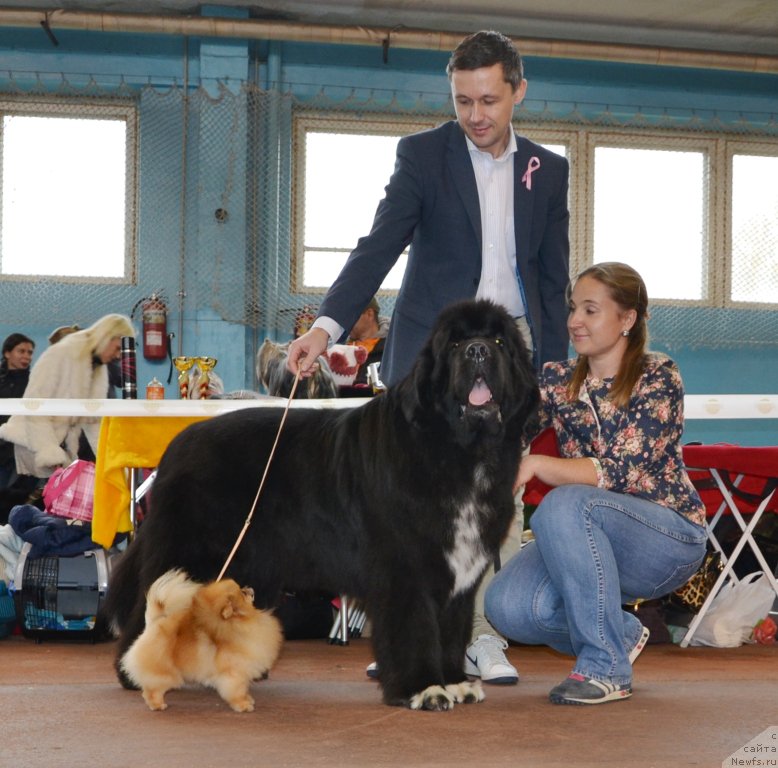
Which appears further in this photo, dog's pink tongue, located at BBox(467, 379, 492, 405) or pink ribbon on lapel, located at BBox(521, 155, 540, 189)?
pink ribbon on lapel, located at BBox(521, 155, 540, 189)

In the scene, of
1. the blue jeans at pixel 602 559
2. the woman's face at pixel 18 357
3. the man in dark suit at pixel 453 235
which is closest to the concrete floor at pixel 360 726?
the blue jeans at pixel 602 559

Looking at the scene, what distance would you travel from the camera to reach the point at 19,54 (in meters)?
8.34

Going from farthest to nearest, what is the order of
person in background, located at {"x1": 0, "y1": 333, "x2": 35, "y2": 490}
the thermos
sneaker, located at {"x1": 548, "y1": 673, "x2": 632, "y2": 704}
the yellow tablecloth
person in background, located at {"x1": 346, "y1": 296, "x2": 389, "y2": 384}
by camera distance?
person in background, located at {"x1": 0, "y1": 333, "x2": 35, "y2": 490} → person in background, located at {"x1": 346, "y1": 296, "x2": 389, "y2": 384} → the thermos → the yellow tablecloth → sneaker, located at {"x1": 548, "y1": 673, "x2": 632, "y2": 704}

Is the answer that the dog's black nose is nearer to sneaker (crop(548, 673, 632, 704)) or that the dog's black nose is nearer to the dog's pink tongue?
the dog's pink tongue

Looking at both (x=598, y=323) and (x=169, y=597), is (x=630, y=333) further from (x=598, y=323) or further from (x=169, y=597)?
(x=169, y=597)

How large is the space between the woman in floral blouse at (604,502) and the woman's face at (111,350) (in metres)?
3.82

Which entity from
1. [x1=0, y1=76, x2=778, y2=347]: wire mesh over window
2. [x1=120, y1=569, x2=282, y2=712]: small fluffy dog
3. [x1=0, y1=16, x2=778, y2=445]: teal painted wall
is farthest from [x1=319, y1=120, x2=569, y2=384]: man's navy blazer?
[x1=0, y1=16, x2=778, y2=445]: teal painted wall

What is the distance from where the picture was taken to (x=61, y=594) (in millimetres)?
4305

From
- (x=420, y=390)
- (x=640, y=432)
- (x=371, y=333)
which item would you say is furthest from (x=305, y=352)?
(x=371, y=333)

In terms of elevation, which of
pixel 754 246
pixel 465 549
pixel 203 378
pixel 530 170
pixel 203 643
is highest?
pixel 754 246

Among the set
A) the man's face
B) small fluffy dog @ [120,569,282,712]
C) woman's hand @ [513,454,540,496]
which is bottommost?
small fluffy dog @ [120,569,282,712]

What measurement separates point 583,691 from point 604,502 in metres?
0.48

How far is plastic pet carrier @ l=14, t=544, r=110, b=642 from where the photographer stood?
14.1 ft

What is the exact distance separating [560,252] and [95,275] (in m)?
5.87
